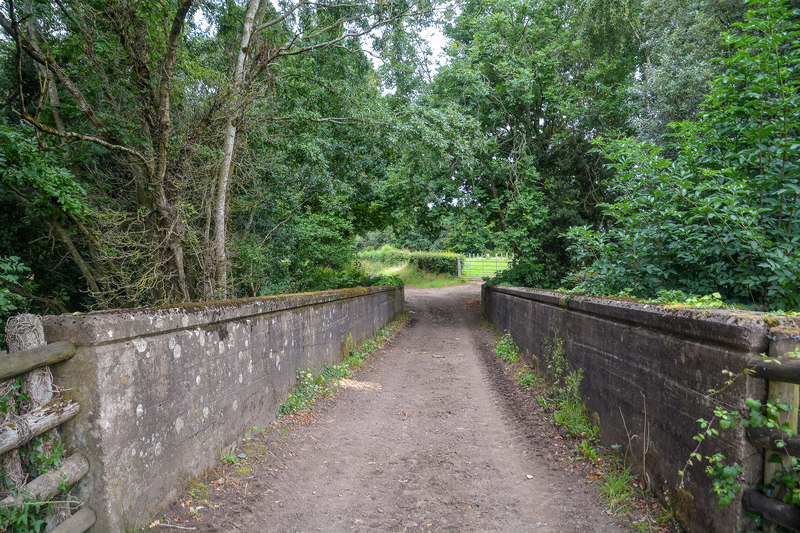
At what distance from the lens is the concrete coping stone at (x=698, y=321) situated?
6.97 feet

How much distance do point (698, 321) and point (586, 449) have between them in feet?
6.50

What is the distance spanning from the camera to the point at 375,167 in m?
11.4

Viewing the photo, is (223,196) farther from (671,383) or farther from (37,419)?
(671,383)

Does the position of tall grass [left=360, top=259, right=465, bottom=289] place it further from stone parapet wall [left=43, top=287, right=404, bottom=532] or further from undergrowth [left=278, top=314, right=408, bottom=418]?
stone parapet wall [left=43, top=287, right=404, bottom=532]

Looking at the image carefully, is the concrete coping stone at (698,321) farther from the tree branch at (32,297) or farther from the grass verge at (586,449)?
the tree branch at (32,297)

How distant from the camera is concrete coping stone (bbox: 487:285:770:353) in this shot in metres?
2.12

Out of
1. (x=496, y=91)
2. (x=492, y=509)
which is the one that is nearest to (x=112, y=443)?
(x=492, y=509)

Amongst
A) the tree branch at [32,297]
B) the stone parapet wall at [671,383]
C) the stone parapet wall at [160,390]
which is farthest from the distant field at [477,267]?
the stone parapet wall at [160,390]

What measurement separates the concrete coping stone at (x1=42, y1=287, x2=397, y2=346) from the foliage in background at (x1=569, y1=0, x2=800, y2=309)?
4.08 meters

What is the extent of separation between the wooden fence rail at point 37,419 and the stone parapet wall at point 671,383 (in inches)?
135

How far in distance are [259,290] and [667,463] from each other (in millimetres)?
7691

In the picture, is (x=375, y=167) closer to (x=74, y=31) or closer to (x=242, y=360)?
(x=74, y=31)

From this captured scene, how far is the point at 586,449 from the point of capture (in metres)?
3.95

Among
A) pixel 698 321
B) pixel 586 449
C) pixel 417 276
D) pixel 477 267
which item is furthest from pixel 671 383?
pixel 477 267
